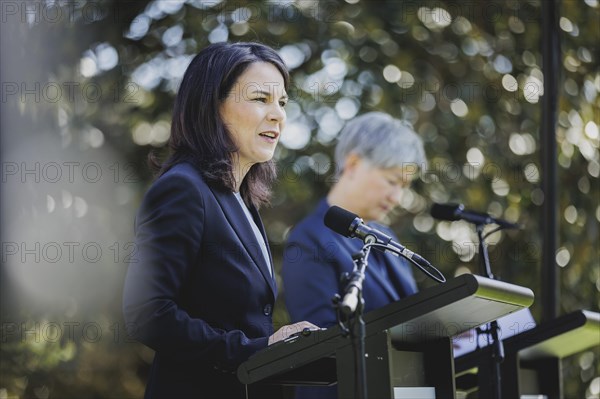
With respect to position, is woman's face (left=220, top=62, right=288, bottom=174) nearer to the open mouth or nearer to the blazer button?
the open mouth

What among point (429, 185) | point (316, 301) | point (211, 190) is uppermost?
point (211, 190)

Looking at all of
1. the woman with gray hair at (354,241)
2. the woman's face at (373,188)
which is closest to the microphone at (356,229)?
the woman with gray hair at (354,241)

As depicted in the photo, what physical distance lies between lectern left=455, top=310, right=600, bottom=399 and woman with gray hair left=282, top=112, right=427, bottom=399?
1.32 feet

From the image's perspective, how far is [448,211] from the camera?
3.54 m

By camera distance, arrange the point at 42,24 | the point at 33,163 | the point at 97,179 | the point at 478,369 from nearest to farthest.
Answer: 1. the point at 478,369
2. the point at 33,163
3. the point at 42,24
4. the point at 97,179

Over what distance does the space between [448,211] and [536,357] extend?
60cm

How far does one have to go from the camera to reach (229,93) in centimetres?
262

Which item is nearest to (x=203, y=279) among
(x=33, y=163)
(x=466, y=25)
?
(x=33, y=163)

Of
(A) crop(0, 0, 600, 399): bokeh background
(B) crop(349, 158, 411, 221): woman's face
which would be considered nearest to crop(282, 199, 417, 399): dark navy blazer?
(B) crop(349, 158, 411, 221): woman's face

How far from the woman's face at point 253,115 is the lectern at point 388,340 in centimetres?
63

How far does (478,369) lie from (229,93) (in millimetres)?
1286

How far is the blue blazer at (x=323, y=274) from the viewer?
3365 millimetres

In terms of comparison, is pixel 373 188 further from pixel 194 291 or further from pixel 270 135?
pixel 194 291

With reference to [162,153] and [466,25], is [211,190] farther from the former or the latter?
[466,25]
